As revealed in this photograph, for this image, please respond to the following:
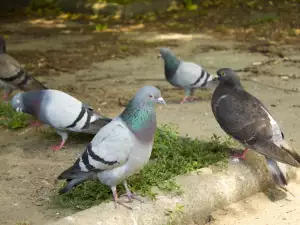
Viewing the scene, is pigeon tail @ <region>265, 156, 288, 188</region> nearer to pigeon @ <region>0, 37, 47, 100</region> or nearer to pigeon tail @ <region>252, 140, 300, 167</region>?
pigeon tail @ <region>252, 140, 300, 167</region>

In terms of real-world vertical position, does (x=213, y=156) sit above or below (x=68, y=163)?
above

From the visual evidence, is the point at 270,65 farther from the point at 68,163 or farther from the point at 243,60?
the point at 68,163

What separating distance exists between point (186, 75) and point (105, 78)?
158cm

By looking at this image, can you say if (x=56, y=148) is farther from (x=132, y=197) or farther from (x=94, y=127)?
(x=132, y=197)

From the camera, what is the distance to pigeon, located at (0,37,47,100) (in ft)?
20.5

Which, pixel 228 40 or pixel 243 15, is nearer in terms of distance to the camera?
pixel 228 40

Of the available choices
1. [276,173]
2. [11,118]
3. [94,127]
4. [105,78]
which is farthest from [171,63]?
[276,173]

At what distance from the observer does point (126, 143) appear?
3.37 meters

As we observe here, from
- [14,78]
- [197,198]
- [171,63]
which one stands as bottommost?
[14,78]

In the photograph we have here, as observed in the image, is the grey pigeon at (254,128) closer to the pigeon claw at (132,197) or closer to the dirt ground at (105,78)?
the dirt ground at (105,78)

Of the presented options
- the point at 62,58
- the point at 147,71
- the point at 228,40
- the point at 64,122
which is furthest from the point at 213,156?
the point at 228,40

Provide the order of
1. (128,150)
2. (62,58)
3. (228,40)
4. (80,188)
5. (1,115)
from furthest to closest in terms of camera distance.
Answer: (228,40)
(62,58)
(1,115)
(80,188)
(128,150)

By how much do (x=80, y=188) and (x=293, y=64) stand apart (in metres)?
4.88

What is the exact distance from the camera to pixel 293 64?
25.8 ft
